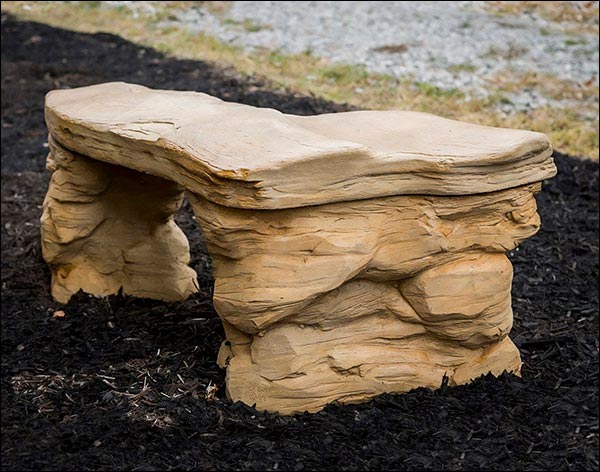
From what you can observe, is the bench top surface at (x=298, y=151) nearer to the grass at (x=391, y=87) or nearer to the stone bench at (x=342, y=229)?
the stone bench at (x=342, y=229)

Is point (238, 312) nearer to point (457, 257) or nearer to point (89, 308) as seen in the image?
point (457, 257)

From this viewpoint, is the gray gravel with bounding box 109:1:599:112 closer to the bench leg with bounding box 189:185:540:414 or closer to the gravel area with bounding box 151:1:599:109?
→ the gravel area with bounding box 151:1:599:109

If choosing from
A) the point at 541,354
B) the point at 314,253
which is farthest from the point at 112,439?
the point at 541,354

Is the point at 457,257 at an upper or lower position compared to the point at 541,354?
upper

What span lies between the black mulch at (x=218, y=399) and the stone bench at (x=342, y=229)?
18 centimetres

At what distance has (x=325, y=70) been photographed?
9.87m

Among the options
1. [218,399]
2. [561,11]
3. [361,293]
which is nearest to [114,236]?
[218,399]

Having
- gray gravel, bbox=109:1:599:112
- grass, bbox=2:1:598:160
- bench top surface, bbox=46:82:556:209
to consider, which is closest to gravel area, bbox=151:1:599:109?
gray gravel, bbox=109:1:599:112

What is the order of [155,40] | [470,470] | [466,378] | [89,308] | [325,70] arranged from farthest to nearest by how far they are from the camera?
[155,40], [325,70], [89,308], [466,378], [470,470]

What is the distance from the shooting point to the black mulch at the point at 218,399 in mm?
3648

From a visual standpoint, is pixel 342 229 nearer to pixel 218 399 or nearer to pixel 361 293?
pixel 361 293

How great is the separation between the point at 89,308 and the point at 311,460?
1.82 m

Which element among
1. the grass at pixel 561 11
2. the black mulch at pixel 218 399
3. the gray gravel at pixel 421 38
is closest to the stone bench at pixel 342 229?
the black mulch at pixel 218 399

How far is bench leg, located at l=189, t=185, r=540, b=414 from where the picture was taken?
362cm
